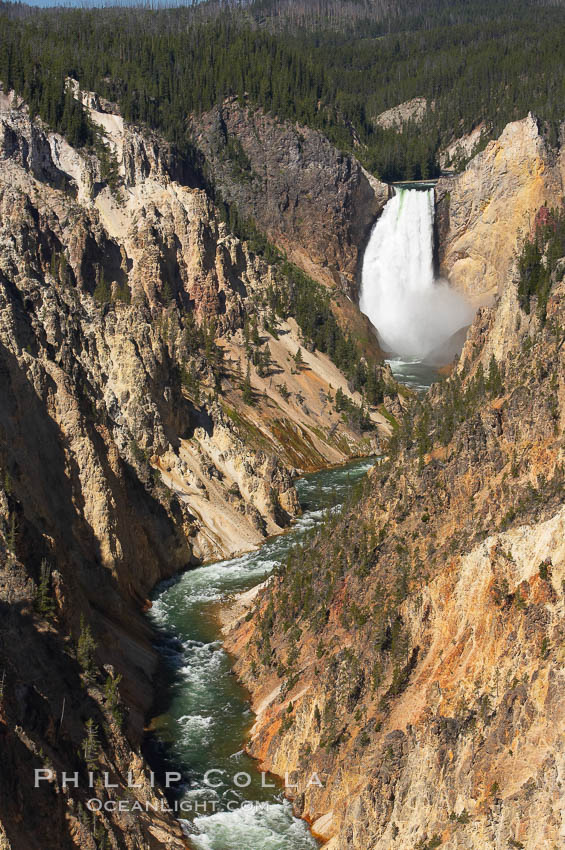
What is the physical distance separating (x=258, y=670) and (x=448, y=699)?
15.5 metres

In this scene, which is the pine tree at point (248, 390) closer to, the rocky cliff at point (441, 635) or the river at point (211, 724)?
the river at point (211, 724)

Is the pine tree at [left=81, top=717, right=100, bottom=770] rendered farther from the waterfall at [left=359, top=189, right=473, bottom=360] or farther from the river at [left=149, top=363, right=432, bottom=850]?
the waterfall at [left=359, top=189, right=473, bottom=360]

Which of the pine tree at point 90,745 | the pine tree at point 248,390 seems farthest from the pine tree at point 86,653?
the pine tree at point 248,390

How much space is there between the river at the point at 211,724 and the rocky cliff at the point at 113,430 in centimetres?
134

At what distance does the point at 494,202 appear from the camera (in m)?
149

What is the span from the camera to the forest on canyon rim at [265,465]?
113 ft

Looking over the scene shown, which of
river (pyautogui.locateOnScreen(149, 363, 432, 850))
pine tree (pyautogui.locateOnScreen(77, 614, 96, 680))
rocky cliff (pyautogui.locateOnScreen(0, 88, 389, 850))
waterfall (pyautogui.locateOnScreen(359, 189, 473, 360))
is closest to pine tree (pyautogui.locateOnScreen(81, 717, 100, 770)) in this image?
rocky cliff (pyautogui.locateOnScreen(0, 88, 389, 850))

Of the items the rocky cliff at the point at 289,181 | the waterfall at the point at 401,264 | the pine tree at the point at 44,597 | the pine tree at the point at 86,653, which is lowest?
the pine tree at the point at 86,653

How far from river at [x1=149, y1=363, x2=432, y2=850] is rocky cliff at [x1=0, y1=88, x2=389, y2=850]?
4.39 feet

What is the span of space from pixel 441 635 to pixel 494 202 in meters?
117

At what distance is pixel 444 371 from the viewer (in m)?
133

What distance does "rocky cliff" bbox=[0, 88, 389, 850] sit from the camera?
37594mm

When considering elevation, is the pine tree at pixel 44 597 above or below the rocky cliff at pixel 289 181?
below

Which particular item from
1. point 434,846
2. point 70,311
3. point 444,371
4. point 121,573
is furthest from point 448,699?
point 444,371
